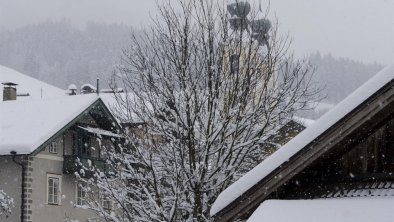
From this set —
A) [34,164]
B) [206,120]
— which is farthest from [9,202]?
[206,120]

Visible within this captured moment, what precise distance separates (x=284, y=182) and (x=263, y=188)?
0.19m

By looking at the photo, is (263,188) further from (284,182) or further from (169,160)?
(169,160)

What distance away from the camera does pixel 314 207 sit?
5.59m

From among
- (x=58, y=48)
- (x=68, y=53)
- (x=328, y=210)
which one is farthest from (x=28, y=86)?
(x=58, y=48)

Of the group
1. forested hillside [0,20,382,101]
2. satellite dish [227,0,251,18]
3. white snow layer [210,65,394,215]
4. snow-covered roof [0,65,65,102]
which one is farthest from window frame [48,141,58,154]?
forested hillside [0,20,382,101]

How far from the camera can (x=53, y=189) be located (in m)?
27.1

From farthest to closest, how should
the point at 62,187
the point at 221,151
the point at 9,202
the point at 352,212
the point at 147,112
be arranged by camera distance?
the point at 62,187 → the point at 9,202 → the point at 147,112 → the point at 221,151 → the point at 352,212

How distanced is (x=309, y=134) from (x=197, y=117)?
7.32m

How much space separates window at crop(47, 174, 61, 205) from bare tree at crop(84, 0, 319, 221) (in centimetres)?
1279

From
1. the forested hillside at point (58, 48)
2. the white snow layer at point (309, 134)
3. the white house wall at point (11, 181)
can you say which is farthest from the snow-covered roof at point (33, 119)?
the forested hillside at point (58, 48)

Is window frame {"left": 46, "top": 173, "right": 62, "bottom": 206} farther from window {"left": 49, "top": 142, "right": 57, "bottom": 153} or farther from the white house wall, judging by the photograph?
the white house wall

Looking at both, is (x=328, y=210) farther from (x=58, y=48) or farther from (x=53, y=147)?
(x=58, y=48)

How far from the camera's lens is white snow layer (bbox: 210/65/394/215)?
→ 5340 mm

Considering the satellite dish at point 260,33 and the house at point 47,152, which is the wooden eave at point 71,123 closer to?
the house at point 47,152
